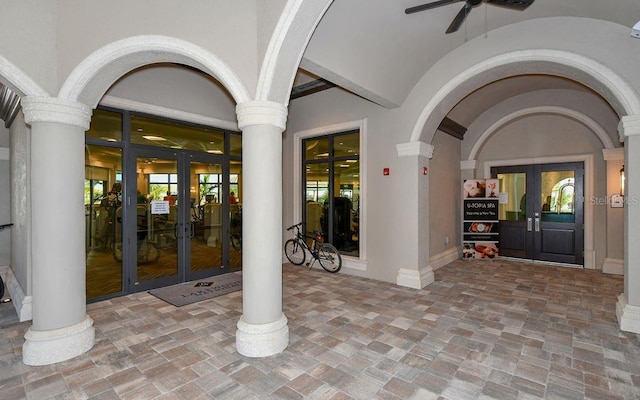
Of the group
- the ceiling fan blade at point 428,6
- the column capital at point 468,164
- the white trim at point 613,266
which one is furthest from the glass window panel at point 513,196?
the ceiling fan blade at point 428,6

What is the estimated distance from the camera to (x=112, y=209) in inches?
191

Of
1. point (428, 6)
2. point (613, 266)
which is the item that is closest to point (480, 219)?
point (613, 266)

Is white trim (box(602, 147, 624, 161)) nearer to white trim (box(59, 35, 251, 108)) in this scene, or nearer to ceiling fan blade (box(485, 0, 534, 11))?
ceiling fan blade (box(485, 0, 534, 11))

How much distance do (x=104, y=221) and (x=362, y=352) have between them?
14.2ft

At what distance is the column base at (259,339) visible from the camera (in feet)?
9.93

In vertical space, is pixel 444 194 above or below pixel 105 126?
below

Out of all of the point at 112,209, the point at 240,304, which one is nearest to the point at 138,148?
the point at 112,209

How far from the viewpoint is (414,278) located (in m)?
5.25

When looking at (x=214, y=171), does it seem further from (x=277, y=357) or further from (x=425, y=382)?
(x=425, y=382)

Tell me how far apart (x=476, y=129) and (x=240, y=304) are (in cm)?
680

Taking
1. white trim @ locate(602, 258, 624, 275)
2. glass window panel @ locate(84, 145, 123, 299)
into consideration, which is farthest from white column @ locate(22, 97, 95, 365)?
white trim @ locate(602, 258, 624, 275)

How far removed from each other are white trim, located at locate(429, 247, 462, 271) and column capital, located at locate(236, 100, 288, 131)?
4787 millimetres

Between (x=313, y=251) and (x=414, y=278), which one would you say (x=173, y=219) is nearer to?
(x=313, y=251)

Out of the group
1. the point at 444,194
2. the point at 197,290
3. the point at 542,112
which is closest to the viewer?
the point at 197,290
